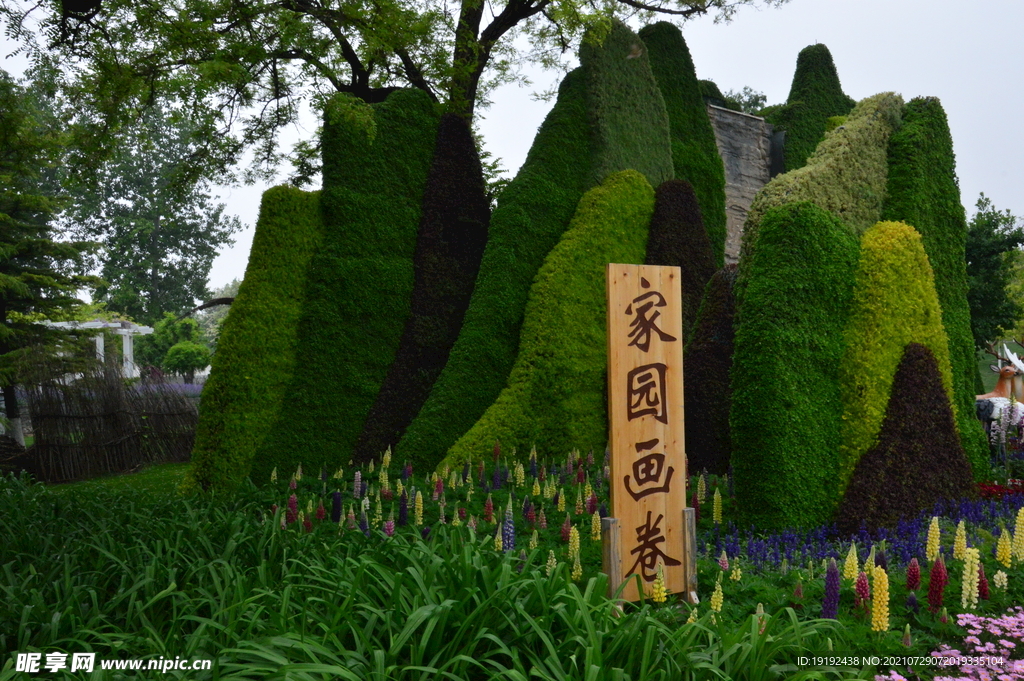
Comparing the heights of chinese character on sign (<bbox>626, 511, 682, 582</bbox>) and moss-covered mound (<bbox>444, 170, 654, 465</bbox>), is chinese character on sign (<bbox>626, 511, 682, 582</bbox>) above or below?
below

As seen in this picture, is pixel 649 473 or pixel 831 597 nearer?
pixel 831 597

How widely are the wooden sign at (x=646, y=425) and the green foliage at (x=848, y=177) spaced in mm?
1883

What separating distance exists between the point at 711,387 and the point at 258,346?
203 inches

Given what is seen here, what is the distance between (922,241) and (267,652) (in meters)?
6.90

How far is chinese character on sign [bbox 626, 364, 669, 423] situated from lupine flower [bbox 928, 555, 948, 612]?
1618mm

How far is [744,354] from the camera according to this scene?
18.9 feet

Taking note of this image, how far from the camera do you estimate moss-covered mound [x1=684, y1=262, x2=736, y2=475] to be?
25.8 ft

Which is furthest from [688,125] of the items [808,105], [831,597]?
[831,597]

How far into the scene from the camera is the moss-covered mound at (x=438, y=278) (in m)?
8.96

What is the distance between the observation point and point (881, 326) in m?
6.15

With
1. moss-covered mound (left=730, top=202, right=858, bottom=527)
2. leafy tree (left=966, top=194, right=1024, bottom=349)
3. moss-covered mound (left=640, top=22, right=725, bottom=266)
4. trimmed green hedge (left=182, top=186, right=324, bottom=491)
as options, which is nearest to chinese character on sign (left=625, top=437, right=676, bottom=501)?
moss-covered mound (left=730, top=202, right=858, bottom=527)

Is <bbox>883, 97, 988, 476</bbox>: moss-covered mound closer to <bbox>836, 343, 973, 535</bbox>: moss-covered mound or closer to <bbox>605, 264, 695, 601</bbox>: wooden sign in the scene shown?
<bbox>836, 343, 973, 535</bbox>: moss-covered mound

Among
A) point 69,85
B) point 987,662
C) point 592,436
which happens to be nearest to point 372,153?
point 69,85

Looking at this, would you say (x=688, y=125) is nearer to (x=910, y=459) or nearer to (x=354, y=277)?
(x=354, y=277)
